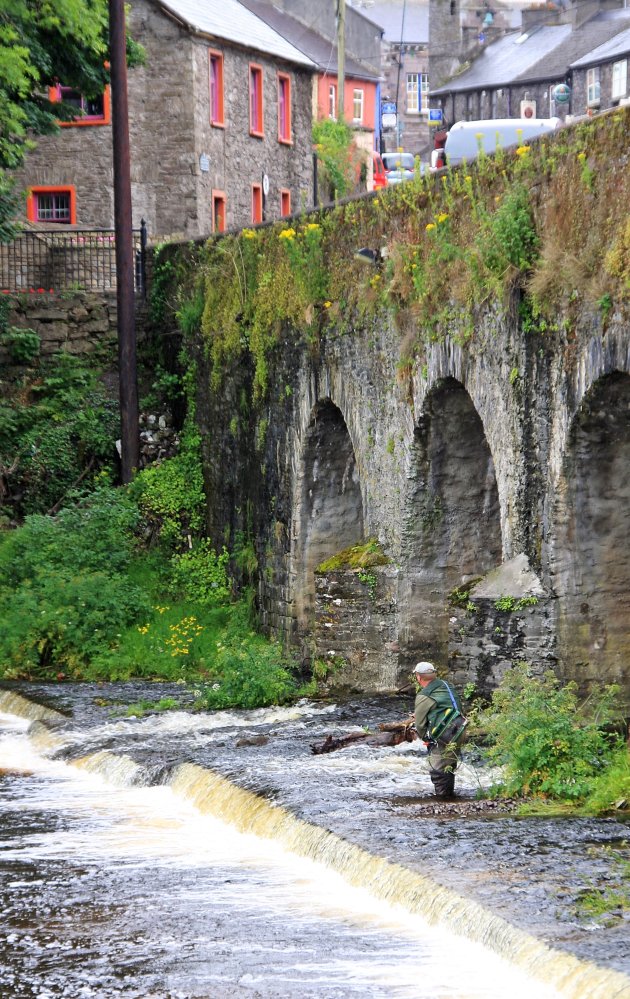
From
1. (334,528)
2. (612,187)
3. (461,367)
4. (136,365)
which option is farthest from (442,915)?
(136,365)

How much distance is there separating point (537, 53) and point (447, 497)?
162 feet

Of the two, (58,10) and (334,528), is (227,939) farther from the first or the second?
(58,10)

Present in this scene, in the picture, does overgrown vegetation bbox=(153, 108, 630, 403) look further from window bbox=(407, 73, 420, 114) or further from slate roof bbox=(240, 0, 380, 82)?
window bbox=(407, 73, 420, 114)

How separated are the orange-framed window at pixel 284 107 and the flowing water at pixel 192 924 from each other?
95.5ft

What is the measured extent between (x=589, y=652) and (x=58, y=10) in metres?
13.8

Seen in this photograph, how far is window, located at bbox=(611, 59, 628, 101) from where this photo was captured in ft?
181

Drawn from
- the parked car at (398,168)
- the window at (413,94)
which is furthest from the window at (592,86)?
the window at (413,94)

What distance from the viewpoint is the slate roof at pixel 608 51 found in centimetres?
5491

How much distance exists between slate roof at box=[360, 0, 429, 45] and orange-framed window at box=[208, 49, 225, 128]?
49.7 metres

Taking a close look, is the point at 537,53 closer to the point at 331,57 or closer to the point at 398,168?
the point at 331,57

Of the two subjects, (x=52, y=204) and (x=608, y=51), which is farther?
(x=608, y=51)

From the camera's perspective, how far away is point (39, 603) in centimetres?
2119

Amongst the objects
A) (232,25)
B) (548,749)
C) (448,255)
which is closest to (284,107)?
(232,25)

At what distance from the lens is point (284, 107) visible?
132ft
